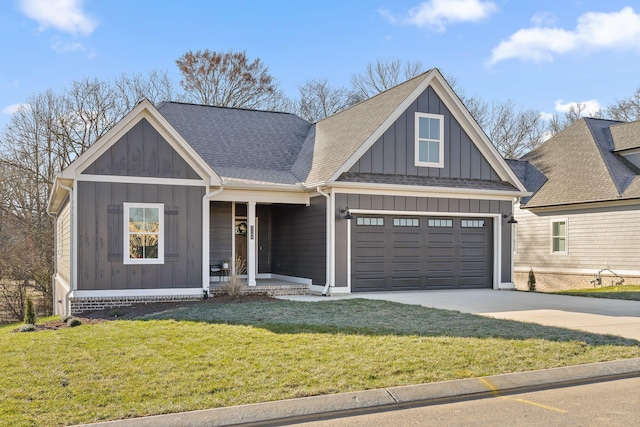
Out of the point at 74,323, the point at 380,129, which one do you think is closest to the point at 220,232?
the point at 380,129

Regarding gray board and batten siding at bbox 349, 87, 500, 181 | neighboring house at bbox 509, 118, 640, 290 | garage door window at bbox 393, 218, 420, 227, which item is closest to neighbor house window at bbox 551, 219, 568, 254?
neighboring house at bbox 509, 118, 640, 290

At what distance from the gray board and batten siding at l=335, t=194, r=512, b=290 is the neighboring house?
4.72 metres

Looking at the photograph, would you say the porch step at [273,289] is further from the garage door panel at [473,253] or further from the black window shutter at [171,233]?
the garage door panel at [473,253]

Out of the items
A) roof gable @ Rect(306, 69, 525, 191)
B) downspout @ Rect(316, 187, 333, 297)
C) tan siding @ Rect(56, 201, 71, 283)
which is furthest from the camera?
roof gable @ Rect(306, 69, 525, 191)

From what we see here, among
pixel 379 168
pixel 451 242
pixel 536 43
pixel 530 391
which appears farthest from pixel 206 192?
pixel 536 43

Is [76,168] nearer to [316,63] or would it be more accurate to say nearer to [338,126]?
[338,126]

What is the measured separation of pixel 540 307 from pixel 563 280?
406 inches

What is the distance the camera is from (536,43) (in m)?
28.4

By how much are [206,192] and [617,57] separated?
20.9 metres

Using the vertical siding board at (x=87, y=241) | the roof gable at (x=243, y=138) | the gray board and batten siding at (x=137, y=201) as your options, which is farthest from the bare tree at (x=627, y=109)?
the vertical siding board at (x=87, y=241)

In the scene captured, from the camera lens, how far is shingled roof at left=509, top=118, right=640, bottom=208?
2117cm

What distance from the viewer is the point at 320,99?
41.6 m

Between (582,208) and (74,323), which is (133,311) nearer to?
(74,323)

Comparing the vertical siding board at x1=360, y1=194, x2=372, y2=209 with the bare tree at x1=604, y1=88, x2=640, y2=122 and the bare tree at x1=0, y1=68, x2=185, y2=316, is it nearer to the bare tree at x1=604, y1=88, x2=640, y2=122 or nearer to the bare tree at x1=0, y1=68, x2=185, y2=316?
the bare tree at x1=0, y1=68, x2=185, y2=316
